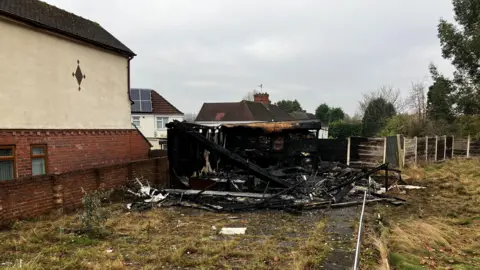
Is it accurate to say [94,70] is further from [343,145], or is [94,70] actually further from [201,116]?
[201,116]

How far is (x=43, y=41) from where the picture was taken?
10.5m

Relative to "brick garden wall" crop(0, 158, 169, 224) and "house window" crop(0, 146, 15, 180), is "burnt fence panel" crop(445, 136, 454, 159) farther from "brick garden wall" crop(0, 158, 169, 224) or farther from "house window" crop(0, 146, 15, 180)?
"house window" crop(0, 146, 15, 180)

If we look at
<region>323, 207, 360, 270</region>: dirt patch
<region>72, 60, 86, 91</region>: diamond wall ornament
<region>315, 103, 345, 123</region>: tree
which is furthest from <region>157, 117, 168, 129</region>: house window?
<region>315, 103, 345, 123</region>: tree

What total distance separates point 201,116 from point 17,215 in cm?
3905

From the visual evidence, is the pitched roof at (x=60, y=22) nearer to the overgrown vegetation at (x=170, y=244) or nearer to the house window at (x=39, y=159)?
the house window at (x=39, y=159)

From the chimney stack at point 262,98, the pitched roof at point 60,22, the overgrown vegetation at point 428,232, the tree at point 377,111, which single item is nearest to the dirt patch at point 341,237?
the overgrown vegetation at point 428,232

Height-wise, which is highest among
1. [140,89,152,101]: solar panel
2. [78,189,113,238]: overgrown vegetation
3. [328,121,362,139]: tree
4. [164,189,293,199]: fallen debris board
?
[140,89,152,101]: solar panel

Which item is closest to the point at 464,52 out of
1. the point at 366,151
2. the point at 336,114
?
the point at 366,151

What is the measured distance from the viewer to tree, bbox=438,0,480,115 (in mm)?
23969

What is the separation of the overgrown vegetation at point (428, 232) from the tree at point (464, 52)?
1509 centimetres

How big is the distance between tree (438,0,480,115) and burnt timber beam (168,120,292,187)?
2031 cm

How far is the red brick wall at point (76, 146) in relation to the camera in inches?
384

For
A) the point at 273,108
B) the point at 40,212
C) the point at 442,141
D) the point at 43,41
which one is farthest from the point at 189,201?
the point at 273,108

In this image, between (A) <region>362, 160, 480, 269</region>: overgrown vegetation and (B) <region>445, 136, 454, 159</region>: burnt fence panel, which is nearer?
(A) <region>362, 160, 480, 269</region>: overgrown vegetation
